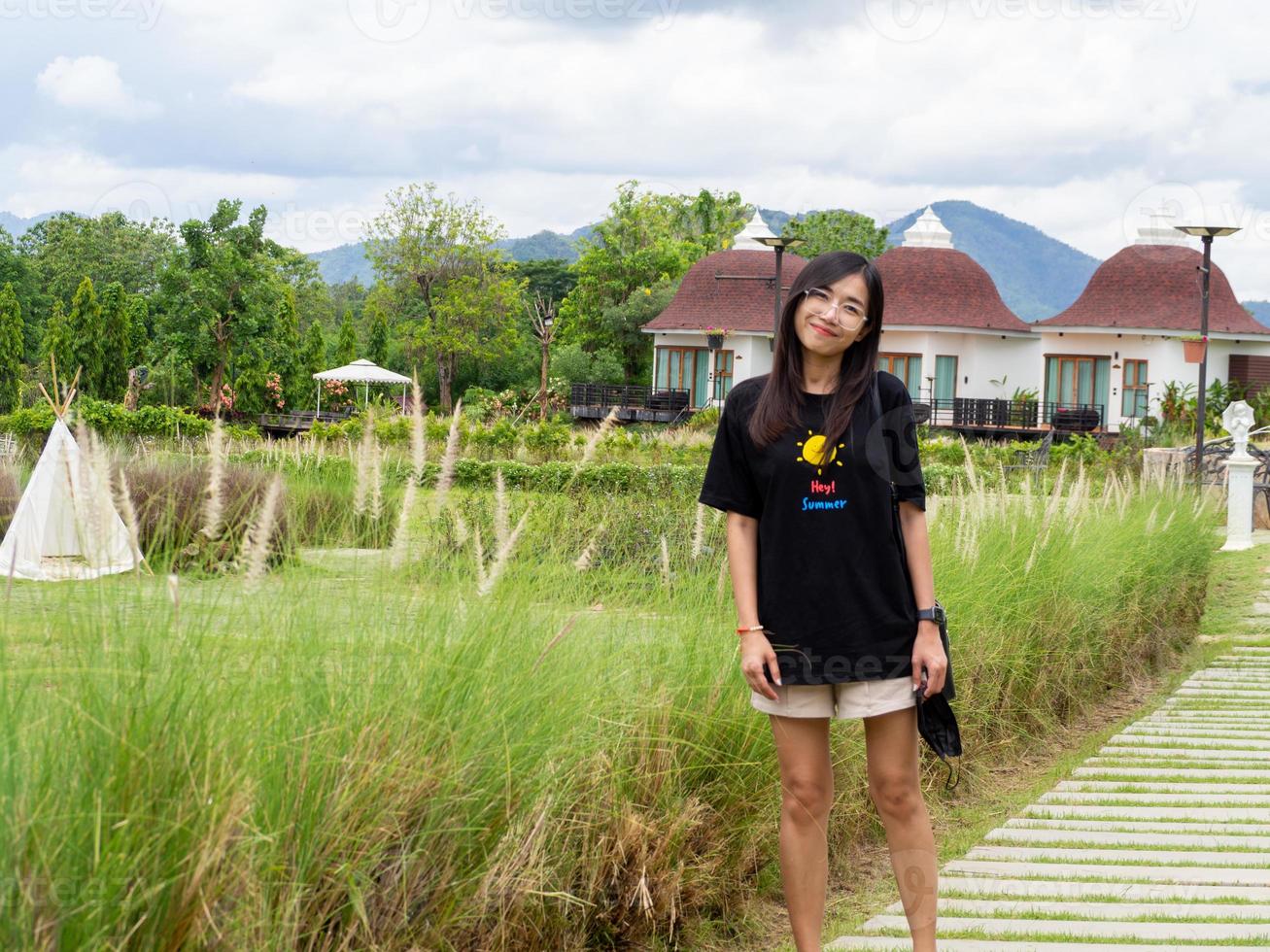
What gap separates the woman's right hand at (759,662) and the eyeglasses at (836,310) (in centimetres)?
71

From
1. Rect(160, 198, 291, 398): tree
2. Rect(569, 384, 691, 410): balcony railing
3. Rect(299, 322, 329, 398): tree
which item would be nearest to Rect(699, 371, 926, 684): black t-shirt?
Rect(160, 198, 291, 398): tree

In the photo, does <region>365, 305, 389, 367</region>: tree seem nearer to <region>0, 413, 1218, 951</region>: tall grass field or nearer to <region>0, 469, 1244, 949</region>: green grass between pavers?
<region>0, 413, 1218, 951</region>: tall grass field

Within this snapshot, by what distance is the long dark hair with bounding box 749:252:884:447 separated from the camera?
119 inches

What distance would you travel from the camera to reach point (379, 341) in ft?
162

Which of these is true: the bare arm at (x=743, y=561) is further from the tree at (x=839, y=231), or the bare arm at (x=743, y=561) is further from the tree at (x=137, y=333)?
the tree at (x=839, y=231)

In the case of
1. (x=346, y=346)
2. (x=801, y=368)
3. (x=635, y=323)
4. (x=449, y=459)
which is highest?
(x=635, y=323)

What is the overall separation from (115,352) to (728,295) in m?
17.2

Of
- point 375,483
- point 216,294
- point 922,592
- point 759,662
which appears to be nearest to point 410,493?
point 375,483

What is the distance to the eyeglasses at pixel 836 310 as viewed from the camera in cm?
309

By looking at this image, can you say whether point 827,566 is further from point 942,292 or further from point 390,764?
point 942,292

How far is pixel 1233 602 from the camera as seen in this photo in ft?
38.4

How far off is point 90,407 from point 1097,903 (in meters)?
Result: 18.1

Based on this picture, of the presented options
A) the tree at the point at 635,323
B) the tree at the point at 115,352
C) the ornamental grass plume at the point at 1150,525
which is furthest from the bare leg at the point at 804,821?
the tree at the point at 635,323

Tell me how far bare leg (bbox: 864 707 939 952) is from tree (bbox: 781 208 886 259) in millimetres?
45041
